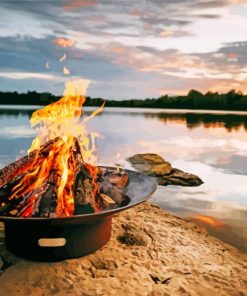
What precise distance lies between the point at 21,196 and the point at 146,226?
2.63 meters

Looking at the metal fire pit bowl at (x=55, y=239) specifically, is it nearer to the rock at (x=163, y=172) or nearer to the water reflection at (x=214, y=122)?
the rock at (x=163, y=172)

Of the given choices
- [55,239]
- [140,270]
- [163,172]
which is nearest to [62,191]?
[55,239]

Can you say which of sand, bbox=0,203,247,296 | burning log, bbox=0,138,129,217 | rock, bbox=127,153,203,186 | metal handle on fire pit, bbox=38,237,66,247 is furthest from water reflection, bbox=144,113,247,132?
metal handle on fire pit, bbox=38,237,66,247

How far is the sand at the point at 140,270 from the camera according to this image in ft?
15.6

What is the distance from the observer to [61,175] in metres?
5.42

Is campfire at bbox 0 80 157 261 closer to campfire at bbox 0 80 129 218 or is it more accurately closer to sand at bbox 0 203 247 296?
campfire at bbox 0 80 129 218

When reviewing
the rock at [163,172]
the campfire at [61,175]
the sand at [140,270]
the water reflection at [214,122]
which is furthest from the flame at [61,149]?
the water reflection at [214,122]

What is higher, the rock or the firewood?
the firewood

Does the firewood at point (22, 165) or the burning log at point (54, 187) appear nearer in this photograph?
the burning log at point (54, 187)

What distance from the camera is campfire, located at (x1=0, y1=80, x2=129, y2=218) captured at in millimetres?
5145

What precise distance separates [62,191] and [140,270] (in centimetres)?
152

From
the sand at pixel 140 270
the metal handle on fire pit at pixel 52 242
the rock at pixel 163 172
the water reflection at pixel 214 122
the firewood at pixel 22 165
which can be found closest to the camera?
the sand at pixel 140 270

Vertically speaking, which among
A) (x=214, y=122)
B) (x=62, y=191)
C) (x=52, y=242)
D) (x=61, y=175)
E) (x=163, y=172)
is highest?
(x=61, y=175)

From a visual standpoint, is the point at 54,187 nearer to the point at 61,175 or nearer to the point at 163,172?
the point at 61,175
